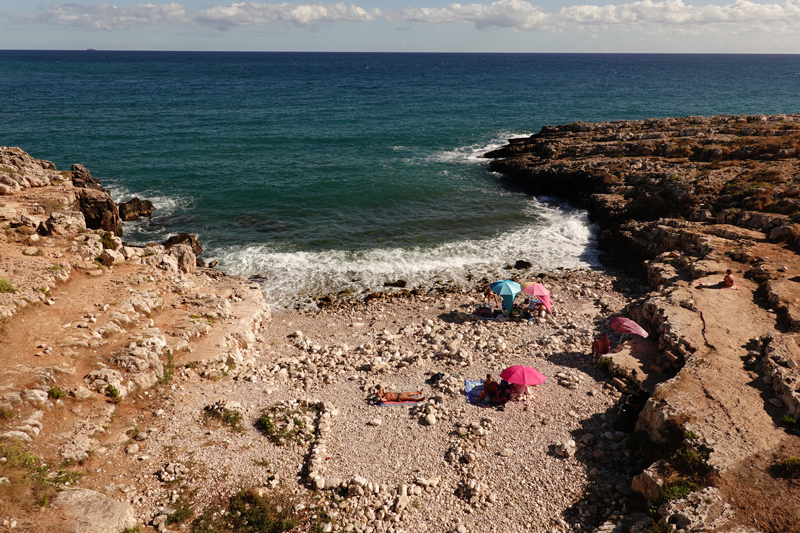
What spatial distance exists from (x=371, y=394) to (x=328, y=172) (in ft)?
128

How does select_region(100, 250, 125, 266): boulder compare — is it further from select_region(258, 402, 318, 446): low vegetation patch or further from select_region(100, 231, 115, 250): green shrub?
select_region(258, 402, 318, 446): low vegetation patch

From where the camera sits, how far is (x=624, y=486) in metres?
14.3

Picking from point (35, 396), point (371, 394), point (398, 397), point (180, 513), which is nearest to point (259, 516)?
point (180, 513)

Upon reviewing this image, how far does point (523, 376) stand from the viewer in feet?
60.3

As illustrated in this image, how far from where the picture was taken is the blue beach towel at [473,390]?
61.4 feet

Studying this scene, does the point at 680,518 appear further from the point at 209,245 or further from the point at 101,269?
the point at 209,245

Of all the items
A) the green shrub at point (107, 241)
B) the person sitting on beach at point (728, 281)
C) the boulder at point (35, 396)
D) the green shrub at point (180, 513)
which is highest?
the green shrub at point (107, 241)

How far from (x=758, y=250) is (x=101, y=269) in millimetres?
37084

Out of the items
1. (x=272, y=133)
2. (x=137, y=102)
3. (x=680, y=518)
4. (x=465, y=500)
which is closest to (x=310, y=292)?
(x=465, y=500)

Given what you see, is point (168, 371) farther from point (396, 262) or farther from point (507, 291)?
point (396, 262)

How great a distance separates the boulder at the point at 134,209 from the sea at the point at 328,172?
4.84 ft

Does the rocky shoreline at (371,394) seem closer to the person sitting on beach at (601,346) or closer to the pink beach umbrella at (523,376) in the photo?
the person sitting on beach at (601,346)

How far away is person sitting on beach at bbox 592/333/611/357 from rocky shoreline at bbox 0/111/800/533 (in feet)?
1.87

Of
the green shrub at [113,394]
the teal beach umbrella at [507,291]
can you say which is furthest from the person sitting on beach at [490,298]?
the green shrub at [113,394]
